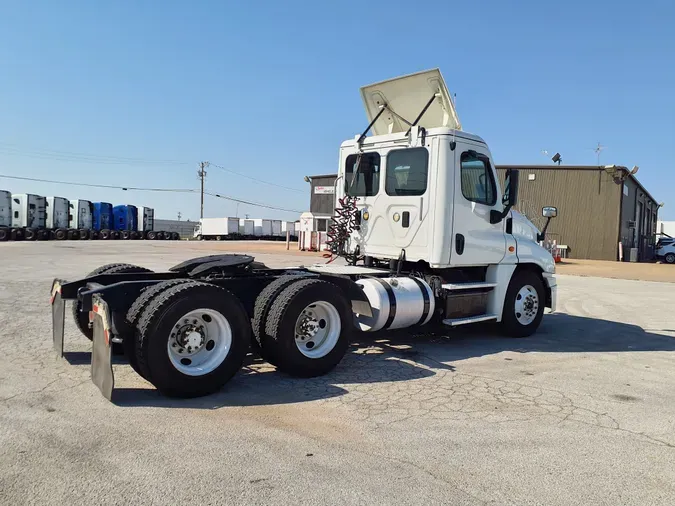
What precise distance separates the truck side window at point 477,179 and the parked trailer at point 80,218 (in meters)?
46.3

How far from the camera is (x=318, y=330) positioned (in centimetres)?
579

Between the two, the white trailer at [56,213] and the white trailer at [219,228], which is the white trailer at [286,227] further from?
the white trailer at [56,213]

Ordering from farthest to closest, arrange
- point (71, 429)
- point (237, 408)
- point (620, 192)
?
point (620, 192) < point (237, 408) < point (71, 429)

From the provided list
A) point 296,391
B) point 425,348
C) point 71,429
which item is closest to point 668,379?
point 425,348

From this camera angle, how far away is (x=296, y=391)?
5133 mm

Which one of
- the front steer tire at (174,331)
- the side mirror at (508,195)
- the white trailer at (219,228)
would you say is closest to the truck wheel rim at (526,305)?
the side mirror at (508,195)

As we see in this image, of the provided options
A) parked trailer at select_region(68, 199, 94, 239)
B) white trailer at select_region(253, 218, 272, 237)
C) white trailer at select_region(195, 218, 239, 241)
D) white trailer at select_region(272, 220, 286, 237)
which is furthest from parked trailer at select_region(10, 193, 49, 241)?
white trailer at select_region(272, 220, 286, 237)

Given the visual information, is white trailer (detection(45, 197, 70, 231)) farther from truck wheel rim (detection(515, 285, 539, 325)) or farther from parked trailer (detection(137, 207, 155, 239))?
truck wheel rim (detection(515, 285, 539, 325))

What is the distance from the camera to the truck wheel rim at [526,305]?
27.0 ft

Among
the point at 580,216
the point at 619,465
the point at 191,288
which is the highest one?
the point at 580,216

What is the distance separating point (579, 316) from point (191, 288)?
345 inches

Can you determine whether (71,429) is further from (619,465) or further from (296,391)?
(619,465)

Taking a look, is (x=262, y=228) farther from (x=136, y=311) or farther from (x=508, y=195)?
(x=136, y=311)

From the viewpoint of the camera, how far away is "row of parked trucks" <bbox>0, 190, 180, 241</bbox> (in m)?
42.3
